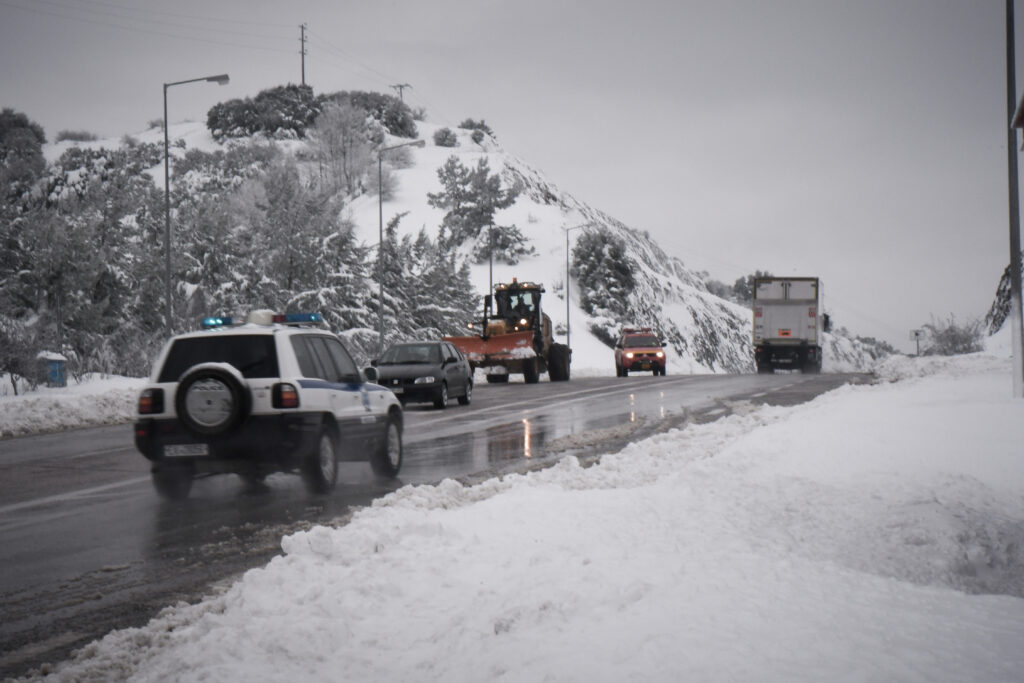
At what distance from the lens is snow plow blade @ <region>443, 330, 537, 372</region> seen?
31.7m

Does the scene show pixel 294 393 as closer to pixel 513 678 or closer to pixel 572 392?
pixel 513 678

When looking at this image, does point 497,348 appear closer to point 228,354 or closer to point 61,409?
point 61,409

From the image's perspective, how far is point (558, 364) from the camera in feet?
116

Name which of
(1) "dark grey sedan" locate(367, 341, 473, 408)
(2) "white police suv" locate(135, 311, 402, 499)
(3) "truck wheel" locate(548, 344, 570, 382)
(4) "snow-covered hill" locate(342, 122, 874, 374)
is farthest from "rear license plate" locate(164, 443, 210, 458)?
(4) "snow-covered hill" locate(342, 122, 874, 374)

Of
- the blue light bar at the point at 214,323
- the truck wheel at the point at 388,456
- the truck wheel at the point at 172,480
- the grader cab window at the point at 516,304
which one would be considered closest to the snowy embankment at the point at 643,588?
the truck wheel at the point at 172,480

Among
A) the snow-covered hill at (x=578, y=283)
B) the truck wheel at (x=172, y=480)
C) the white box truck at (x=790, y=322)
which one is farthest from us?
the snow-covered hill at (x=578, y=283)

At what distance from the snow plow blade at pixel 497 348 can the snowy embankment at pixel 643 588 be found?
2356 cm

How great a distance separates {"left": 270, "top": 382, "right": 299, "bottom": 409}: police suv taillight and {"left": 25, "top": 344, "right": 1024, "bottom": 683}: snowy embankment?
1.66 metres

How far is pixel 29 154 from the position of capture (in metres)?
98.2

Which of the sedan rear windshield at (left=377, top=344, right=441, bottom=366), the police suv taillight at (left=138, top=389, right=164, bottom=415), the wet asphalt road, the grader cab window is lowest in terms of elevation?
the wet asphalt road

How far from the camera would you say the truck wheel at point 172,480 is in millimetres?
8820

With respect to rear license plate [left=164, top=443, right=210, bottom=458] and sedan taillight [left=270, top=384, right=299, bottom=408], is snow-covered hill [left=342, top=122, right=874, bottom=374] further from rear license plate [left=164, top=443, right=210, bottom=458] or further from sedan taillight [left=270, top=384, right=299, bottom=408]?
rear license plate [left=164, top=443, right=210, bottom=458]

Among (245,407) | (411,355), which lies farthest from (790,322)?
(245,407)

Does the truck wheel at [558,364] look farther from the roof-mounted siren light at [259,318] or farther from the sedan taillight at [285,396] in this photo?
the sedan taillight at [285,396]
